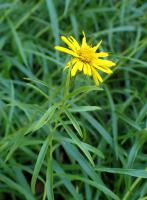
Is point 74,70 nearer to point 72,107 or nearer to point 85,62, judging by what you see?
point 85,62

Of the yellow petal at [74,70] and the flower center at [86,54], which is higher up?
the flower center at [86,54]

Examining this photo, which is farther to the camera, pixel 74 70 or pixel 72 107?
pixel 72 107

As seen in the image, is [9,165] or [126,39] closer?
[9,165]

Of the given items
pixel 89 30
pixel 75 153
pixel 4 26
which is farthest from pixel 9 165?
pixel 89 30

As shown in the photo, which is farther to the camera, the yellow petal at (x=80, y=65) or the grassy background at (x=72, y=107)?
the grassy background at (x=72, y=107)

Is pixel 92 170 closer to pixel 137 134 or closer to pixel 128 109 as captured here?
pixel 137 134

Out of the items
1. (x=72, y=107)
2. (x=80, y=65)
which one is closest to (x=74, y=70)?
(x=80, y=65)
